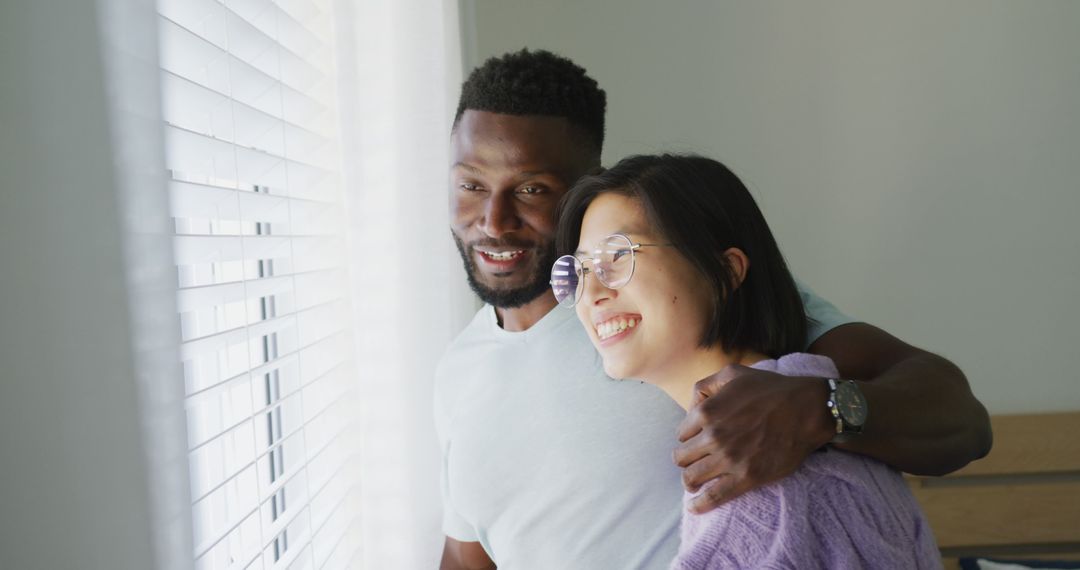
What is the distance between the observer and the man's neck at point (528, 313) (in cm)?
125

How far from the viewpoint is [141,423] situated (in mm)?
484

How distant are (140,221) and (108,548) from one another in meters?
0.22

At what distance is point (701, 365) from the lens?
89 cm

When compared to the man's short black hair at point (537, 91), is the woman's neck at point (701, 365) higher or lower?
lower

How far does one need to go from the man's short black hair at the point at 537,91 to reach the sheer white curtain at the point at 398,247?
21 centimetres

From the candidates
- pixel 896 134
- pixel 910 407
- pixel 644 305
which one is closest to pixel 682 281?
pixel 644 305

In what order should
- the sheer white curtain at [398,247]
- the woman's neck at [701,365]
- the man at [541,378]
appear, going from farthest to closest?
the sheer white curtain at [398,247]
the man at [541,378]
the woman's neck at [701,365]

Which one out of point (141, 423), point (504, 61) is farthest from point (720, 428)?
point (504, 61)

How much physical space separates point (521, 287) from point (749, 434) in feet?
1.95

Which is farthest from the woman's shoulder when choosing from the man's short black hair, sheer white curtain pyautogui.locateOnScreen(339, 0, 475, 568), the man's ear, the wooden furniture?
the wooden furniture

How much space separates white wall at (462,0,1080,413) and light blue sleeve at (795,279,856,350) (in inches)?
53.4

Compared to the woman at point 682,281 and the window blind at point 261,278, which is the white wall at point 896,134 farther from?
the woman at point 682,281

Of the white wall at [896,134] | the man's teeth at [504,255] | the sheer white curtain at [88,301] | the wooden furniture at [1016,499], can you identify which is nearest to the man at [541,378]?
the man's teeth at [504,255]

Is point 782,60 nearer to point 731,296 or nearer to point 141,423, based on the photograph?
point 731,296
